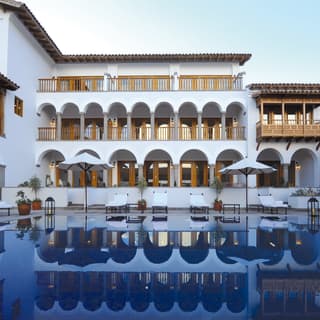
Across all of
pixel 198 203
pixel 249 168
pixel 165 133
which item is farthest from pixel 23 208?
pixel 249 168

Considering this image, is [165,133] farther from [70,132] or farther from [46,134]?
[46,134]

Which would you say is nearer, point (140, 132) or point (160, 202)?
point (160, 202)

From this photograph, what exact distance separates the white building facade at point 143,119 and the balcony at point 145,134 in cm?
7

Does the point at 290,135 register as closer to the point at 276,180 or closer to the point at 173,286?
the point at 276,180

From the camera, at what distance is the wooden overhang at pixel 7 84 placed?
1563 cm

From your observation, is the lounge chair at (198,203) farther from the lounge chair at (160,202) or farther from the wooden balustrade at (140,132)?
the wooden balustrade at (140,132)

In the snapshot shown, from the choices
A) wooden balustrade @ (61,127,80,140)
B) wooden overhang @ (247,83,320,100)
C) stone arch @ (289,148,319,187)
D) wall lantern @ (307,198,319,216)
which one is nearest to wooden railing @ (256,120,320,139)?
stone arch @ (289,148,319,187)

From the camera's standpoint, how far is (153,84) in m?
19.9

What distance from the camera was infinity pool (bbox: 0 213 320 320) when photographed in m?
3.99

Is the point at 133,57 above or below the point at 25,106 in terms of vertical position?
above

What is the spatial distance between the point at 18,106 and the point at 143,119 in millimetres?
7817

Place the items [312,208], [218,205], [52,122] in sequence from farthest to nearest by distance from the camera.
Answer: [52,122] < [218,205] < [312,208]

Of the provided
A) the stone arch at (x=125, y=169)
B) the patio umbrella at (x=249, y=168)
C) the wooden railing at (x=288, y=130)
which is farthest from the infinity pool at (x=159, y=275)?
the stone arch at (x=125, y=169)

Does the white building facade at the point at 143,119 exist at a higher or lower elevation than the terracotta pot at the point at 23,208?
higher
